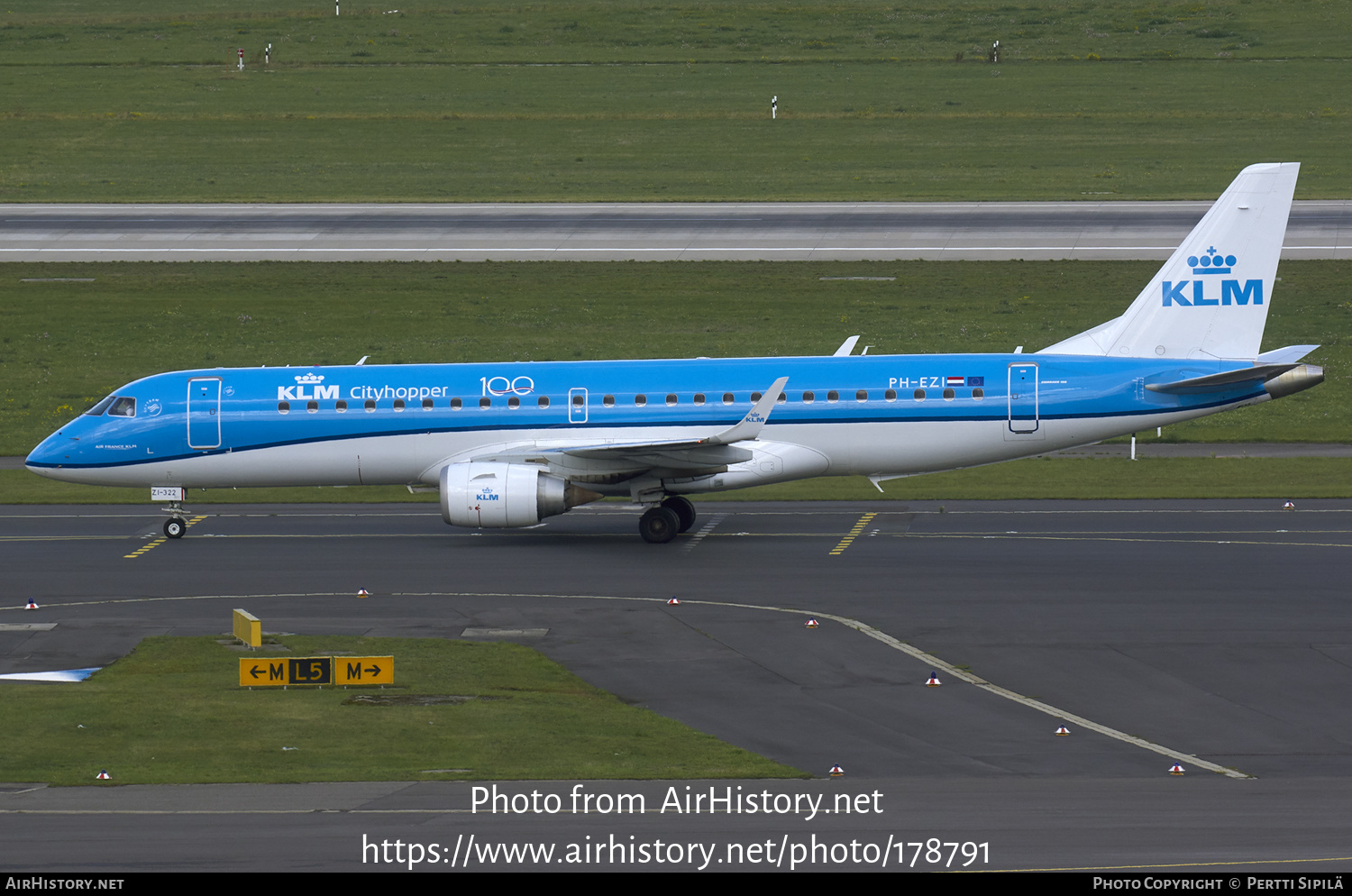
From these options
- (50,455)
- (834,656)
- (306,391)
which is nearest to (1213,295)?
Answer: (834,656)

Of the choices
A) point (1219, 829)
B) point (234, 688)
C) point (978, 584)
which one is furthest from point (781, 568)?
point (1219, 829)

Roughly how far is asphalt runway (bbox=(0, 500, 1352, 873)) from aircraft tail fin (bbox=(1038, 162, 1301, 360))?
4026 millimetres

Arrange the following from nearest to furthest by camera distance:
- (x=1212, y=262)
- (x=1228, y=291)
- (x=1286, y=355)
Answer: (x=1286, y=355) → (x=1228, y=291) → (x=1212, y=262)

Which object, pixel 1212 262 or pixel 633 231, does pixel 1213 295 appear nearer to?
pixel 1212 262

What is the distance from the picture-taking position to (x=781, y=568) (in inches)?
1288

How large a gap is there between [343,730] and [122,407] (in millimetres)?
18264

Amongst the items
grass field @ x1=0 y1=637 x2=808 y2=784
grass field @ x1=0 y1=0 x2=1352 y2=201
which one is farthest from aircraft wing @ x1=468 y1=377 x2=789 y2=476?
grass field @ x1=0 y1=0 x2=1352 y2=201

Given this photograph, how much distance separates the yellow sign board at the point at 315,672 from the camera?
2427 cm

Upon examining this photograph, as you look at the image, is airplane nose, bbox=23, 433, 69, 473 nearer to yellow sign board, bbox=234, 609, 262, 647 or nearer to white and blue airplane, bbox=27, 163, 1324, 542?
white and blue airplane, bbox=27, 163, 1324, 542

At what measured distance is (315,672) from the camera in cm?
2434

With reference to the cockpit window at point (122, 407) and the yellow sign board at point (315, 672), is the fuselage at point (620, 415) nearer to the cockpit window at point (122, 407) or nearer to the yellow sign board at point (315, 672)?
the cockpit window at point (122, 407)

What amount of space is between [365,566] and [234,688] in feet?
31.3

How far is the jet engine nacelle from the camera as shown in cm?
3419
